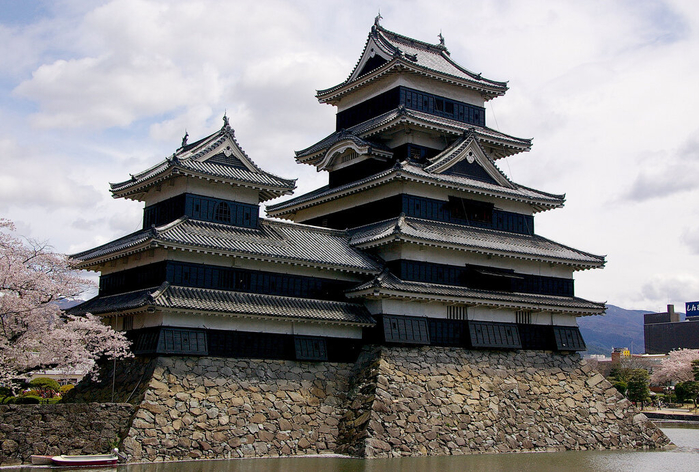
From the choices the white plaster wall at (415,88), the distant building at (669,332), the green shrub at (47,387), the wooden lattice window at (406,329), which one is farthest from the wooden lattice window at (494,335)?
the distant building at (669,332)

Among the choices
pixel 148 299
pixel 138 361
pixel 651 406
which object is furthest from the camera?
pixel 651 406

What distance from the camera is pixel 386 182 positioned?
39406 mm

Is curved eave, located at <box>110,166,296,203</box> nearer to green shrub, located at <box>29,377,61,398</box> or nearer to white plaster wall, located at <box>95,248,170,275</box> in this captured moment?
white plaster wall, located at <box>95,248,170,275</box>

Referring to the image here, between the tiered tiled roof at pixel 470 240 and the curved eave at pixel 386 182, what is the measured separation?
2027 mm

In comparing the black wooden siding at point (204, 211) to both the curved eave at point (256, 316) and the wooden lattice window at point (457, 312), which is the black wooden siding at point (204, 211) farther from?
the wooden lattice window at point (457, 312)

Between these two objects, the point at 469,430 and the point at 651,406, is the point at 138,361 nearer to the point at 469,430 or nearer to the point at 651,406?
the point at 469,430

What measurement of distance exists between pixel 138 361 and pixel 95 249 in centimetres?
917

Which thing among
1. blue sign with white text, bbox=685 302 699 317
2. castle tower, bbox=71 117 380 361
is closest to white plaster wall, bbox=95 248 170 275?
castle tower, bbox=71 117 380 361

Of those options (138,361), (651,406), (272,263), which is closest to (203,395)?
(138,361)

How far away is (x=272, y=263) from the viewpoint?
113 ft

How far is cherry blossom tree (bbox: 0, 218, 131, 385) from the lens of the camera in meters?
29.5

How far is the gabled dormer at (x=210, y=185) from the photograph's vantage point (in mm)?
34094

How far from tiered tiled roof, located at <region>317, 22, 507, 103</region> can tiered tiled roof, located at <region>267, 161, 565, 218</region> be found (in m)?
6.67

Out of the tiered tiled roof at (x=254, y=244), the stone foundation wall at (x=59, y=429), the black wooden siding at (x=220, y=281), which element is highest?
the tiered tiled roof at (x=254, y=244)
